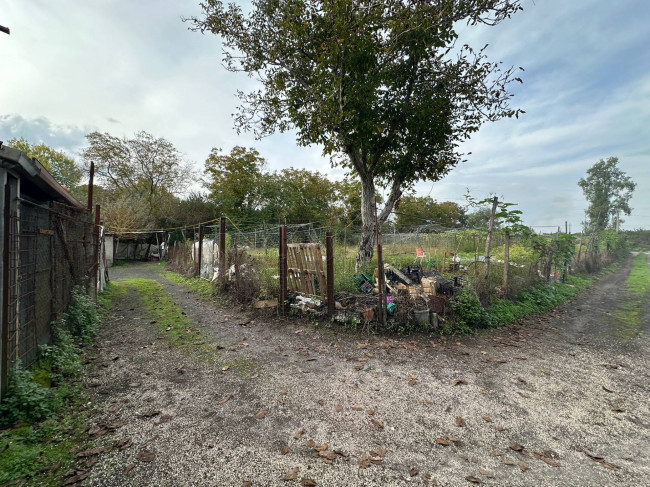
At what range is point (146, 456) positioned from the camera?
7.63 feet

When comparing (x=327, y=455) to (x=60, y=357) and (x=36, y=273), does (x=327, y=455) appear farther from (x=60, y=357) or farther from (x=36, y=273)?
(x=36, y=273)

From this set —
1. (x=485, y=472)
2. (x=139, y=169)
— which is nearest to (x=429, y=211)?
(x=139, y=169)

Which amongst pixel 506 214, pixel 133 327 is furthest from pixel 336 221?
pixel 133 327

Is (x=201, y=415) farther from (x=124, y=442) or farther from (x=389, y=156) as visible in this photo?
(x=389, y=156)

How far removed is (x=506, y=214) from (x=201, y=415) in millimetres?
7778

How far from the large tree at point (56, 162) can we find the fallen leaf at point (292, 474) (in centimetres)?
3064

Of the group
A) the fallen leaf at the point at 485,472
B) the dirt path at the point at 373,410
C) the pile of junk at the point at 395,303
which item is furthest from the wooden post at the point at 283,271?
the fallen leaf at the point at 485,472

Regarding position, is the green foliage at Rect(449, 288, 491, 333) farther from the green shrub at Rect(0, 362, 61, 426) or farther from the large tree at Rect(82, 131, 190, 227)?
the large tree at Rect(82, 131, 190, 227)

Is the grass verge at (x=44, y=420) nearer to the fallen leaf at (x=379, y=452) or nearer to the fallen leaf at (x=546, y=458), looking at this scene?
the fallen leaf at (x=379, y=452)

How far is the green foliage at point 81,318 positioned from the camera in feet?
16.1

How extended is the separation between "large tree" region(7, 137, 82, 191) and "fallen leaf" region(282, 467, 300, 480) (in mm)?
30638

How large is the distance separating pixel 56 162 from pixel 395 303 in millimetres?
34333

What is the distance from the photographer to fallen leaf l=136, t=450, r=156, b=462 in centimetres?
229

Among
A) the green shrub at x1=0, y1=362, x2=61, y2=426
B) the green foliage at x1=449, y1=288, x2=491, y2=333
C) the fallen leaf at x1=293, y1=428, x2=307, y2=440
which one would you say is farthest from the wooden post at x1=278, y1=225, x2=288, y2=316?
the green shrub at x1=0, y1=362, x2=61, y2=426
